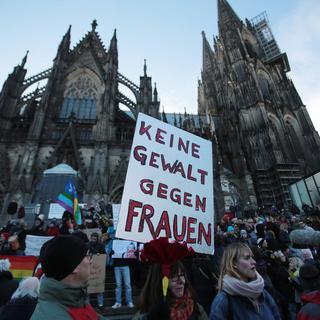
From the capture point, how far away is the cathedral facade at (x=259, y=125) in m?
20.8

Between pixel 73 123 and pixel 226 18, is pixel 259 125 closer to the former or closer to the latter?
pixel 73 123

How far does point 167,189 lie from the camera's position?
3070 millimetres

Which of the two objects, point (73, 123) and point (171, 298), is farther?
point (73, 123)

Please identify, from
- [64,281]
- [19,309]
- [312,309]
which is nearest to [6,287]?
[19,309]

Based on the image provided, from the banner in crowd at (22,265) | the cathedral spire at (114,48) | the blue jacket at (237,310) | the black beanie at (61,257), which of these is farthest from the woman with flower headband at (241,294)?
the cathedral spire at (114,48)

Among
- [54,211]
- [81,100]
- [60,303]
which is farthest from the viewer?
[81,100]

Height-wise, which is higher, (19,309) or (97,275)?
(97,275)

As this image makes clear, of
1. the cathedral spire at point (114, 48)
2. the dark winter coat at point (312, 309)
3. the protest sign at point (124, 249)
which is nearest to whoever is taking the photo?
the dark winter coat at point (312, 309)

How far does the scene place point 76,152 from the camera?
17.6m

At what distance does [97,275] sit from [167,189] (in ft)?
8.84

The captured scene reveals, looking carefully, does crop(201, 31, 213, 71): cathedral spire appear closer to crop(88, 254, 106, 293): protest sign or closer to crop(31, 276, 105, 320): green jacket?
A: crop(88, 254, 106, 293): protest sign

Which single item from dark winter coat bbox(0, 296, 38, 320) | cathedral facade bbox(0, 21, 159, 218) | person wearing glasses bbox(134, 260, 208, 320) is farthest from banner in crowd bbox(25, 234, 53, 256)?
cathedral facade bbox(0, 21, 159, 218)

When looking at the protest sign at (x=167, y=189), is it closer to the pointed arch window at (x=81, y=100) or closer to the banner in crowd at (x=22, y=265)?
the banner in crowd at (x=22, y=265)

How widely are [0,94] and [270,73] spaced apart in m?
30.9
